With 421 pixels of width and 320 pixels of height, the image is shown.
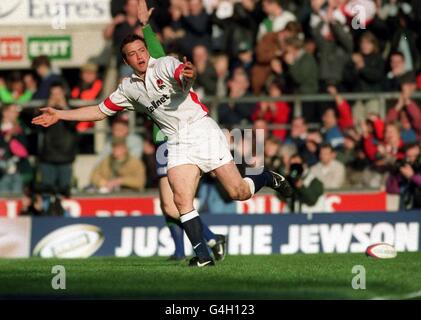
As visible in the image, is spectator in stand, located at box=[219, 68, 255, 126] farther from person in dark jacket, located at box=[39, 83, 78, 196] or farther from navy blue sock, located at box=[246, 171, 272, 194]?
navy blue sock, located at box=[246, 171, 272, 194]

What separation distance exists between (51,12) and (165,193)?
873cm

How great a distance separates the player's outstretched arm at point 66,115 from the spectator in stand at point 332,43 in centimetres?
838

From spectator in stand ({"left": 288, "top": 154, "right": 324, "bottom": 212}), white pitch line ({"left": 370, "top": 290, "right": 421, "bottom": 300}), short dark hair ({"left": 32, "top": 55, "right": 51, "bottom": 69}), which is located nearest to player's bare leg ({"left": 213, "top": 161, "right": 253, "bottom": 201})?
white pitch line ({"left": 370, "top": 290, "right": 421, "bottom": 300})

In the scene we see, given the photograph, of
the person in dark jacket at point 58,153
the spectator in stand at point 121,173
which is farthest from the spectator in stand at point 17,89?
the spectator in stand at point 121,173

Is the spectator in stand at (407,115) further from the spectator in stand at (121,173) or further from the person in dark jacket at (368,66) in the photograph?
the spectator in stand at (121,173)

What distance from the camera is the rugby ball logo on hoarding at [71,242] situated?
19.8 metres

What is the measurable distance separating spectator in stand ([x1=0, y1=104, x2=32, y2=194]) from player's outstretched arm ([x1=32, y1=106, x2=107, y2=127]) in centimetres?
803

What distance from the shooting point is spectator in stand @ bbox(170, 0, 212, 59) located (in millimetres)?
22750

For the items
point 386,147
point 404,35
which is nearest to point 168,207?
point 386,147

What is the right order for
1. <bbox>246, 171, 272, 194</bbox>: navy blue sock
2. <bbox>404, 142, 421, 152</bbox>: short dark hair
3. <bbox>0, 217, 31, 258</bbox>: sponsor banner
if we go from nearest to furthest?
<bbox>246, 171, 272, 194</bbox>: navy blue sock → <bbox>0, 217, 31, 258</bbox>: sponsor banner → <bbox>404, 142, 421, 152</bbox>: short dark hair

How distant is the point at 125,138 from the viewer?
21.9 m

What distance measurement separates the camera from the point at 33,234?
2003 centimetres

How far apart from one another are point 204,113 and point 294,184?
5.99 metres
